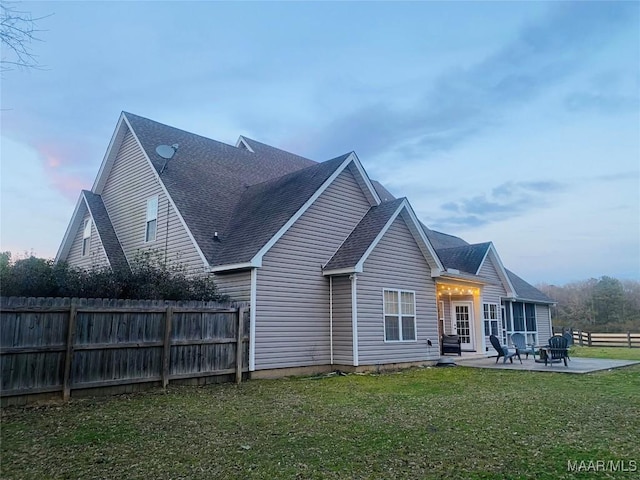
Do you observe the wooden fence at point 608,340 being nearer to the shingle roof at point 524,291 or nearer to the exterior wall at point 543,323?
the exterior wall at point 543,323

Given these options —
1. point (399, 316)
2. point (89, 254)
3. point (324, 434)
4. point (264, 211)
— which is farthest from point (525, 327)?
point (89, 254)

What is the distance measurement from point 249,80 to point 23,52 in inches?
505

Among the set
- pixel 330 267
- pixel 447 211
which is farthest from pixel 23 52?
pixel 447 211

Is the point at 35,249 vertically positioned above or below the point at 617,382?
above

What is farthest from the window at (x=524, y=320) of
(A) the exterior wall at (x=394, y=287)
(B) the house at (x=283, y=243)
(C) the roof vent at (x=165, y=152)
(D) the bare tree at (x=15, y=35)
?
(D) the bare tree at (x=15, y=35)

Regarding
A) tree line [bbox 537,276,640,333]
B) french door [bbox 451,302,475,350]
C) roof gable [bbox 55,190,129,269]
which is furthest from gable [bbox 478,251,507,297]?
tree line [bbox 537,276,640,333]

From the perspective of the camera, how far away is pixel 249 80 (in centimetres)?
1683

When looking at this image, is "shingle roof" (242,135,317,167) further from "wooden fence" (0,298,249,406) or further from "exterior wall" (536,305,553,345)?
"exterior wall" (536,305,553,345)

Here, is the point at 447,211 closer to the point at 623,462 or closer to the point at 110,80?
the point at 110,80

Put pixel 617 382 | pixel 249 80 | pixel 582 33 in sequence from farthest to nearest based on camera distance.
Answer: pixel 249 80 → pixel 582 33 → pixel 617 382

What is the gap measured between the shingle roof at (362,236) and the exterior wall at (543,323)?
49.8ft

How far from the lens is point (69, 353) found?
24.7 ft

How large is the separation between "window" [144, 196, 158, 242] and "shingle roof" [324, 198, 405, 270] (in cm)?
609

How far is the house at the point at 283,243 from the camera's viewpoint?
37.7ft
